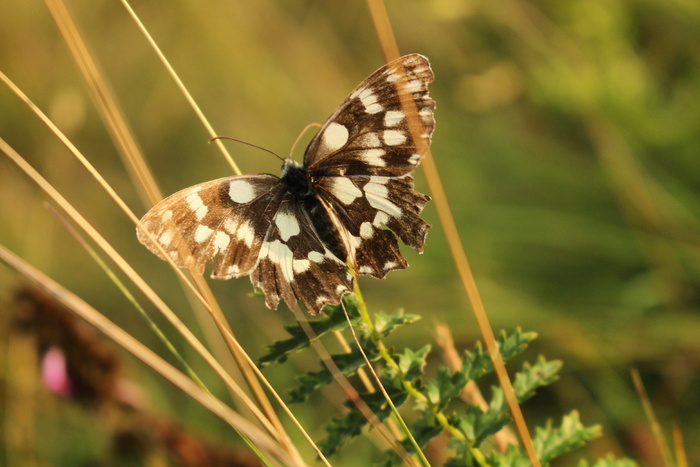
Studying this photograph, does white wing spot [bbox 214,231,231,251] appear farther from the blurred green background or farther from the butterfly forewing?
the blurred green background

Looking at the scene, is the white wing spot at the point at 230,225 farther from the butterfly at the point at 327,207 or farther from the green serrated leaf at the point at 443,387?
the green serrated leaf at the point at 443,387

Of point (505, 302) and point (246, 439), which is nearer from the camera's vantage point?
point (246, 439)

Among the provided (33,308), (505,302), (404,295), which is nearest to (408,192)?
(33,308)

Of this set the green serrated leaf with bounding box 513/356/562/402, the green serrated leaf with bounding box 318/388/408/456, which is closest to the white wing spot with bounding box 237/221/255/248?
the green serrated leaf with bounding box 318/388/408/456

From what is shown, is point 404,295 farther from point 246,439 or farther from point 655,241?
point 246,439

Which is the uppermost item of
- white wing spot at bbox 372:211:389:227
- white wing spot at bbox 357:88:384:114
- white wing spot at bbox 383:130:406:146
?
white wing spot at bbox 357:88:384:114

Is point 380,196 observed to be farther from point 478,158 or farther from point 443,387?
point 478,158
